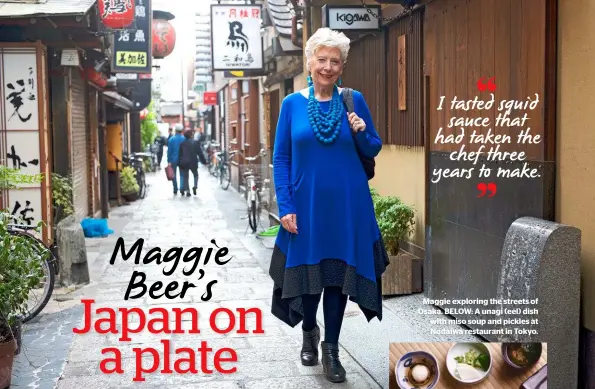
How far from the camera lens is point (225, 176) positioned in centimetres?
2934

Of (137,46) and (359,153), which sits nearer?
Answer: (359,153)

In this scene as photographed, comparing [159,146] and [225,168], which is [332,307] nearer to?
[225,168]

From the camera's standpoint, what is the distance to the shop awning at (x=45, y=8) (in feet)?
28.8

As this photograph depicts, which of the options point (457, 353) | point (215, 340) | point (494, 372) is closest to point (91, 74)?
point (215, 340)

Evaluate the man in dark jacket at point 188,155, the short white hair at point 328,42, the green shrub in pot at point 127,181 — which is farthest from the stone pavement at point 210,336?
the man in dark jacket at point 188,155

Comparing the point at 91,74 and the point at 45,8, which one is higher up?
the point at 45,8

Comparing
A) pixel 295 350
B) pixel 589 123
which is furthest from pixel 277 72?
pixel 589 123

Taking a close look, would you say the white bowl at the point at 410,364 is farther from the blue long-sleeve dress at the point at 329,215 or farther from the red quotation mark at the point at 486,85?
the red quotation mark at the point at 486,85

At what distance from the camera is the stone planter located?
5.44 metres

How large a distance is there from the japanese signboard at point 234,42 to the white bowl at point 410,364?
52.6 feet

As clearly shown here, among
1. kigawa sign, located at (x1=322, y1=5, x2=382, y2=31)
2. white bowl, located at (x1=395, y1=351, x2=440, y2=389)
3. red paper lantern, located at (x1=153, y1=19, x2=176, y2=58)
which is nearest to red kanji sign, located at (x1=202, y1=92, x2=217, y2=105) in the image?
red paper lantern, located at (x1=153, y1=19, x2=176, y2=58)

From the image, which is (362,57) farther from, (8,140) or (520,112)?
(520,112)

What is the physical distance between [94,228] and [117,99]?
6.39 m

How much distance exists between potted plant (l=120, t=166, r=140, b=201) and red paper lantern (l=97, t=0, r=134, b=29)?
9.05 metres
